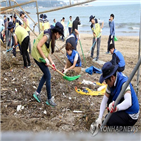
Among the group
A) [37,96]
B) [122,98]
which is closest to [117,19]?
[37,96]

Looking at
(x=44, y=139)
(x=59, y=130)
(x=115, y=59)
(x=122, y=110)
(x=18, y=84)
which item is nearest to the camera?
(x=44, y=139)

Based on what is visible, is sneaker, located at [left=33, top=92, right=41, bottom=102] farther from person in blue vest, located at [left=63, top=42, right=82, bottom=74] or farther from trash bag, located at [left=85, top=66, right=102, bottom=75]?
trash bag, located at [left=85, top=66, right=102, bottom=75]

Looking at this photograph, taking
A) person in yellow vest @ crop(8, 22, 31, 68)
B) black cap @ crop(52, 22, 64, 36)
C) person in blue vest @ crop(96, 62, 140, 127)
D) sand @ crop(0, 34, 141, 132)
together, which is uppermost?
black cap @ crop(52, 22, 64, 36)

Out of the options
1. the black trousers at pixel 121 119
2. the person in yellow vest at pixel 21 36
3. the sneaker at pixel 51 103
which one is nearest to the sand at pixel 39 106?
the sneaker at pixel 51 103

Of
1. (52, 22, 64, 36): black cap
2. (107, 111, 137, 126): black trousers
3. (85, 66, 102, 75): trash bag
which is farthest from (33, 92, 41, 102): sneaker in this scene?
(85, 66, 102, 75): trash bag

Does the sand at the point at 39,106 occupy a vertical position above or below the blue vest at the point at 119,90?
below

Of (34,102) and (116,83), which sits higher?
(116,83)

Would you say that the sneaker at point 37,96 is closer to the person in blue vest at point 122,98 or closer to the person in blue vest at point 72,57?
the person in blue vest at point 72,57

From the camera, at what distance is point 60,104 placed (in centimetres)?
431

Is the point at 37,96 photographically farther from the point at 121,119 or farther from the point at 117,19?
the point at 117,19

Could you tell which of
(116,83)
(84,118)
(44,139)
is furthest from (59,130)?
(44,139)

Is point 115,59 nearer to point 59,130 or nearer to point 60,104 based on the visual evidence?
point 60,104

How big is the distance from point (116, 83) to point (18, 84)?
3.16m

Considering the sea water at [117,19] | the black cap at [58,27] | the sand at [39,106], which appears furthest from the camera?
the sea water at [117,19]
